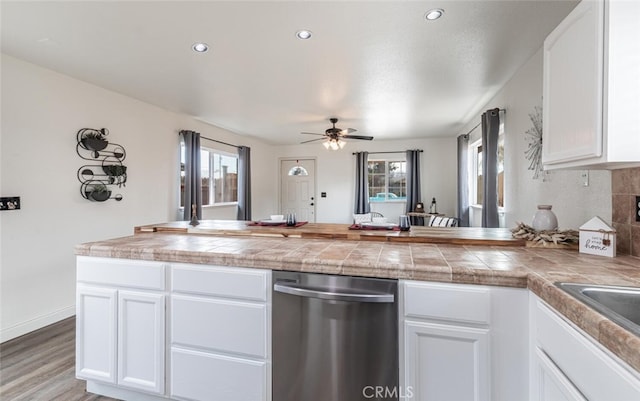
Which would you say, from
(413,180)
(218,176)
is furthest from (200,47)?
(413,180)

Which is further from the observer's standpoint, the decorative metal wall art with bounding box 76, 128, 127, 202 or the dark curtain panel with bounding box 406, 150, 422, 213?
the dark curtain panel with bounding box 406, 150, 422, 213

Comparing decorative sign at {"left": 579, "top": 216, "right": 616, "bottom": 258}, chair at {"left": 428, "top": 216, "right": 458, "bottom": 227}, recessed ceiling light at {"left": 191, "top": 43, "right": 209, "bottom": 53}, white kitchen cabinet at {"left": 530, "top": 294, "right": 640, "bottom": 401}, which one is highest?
recessed ceiling light at {"left": 191, "top": 43, "right": 209, "bottom": 53}

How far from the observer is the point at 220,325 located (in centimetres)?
158

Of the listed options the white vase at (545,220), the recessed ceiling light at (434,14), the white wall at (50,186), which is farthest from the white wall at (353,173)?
the white vase at (545,220)

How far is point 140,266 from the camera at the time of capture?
1697mm

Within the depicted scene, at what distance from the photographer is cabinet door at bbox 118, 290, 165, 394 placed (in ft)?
5.48

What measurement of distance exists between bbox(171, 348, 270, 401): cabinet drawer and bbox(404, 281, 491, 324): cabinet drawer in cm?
83

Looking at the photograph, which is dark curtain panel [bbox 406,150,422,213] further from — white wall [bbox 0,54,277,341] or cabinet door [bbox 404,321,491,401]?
cabinet door [bbox 404,321,491,401]

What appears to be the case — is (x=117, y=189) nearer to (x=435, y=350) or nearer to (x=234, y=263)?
(x=234, y=263)

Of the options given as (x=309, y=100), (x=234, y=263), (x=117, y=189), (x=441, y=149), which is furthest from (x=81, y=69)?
(x=441, y=149)

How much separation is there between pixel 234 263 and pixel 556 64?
1896 mm

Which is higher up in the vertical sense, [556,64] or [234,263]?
[556,64]

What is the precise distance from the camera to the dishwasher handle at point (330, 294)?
52.3 inches

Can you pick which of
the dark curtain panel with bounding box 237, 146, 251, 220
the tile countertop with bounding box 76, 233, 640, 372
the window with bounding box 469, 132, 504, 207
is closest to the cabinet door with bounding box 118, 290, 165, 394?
the tile countertop with bounding box 76, 233, 640, 372
